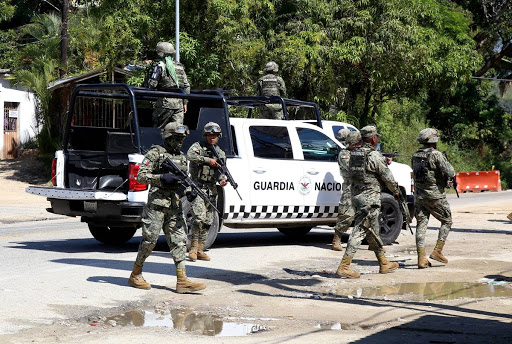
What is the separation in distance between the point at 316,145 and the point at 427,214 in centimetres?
257

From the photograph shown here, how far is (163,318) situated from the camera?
24.9ft

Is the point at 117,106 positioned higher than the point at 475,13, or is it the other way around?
the point at 475,13

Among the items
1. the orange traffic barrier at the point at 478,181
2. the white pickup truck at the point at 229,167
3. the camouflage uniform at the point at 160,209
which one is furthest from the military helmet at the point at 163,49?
the orange traffic barrier at the point at 478,181

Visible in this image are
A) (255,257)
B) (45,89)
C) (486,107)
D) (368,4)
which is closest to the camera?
(255,257)

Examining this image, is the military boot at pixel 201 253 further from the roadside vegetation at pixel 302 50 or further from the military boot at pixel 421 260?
the roadside vegetation at pixel 302 50

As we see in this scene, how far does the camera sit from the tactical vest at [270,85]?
15.6 meters

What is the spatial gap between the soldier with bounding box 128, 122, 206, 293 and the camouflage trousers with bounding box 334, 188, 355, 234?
4.13 m

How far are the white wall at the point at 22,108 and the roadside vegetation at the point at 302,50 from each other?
0.65 metres

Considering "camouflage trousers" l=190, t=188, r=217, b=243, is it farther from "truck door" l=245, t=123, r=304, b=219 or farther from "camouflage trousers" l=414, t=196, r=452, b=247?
"camouflage trousers" l=414, t=196, r=452, b=247

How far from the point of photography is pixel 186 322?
7.43 meters

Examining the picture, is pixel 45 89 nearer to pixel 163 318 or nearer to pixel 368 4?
pixel 368 4

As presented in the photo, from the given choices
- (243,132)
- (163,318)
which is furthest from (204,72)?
(163,318)

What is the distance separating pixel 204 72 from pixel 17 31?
22947mm

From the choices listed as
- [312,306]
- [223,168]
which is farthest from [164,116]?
[312,306]
